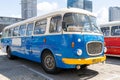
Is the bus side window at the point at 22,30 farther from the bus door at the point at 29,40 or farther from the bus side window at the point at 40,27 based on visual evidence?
the bus side window at the point at 40,27

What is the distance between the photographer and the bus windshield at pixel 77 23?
23.4ft

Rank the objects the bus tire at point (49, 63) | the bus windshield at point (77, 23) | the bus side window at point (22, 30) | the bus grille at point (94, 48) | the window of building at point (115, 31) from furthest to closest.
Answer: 1. the window of building at point (115, 31)
2. the bus side window at point (22, 30)
3. the bus tire at point (49, 63)
4. the bus grille at point (94, 48)
5. the bus windshield at point (77, 23)

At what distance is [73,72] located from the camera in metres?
8.17

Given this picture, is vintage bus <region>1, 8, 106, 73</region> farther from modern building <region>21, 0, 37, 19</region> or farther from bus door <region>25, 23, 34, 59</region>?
modern building <region>21, 0, 37, 19</region>

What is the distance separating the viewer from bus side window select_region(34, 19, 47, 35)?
8.35 m

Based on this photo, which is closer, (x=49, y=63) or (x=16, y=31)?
(x=49, y=63)

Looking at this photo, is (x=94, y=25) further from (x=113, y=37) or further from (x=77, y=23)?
(x=113, y=37)

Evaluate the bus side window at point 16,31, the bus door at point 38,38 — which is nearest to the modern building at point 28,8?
the bus side window at point 16,31

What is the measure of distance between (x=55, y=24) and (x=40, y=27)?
128 cm

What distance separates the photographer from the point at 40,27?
8727 millimetres

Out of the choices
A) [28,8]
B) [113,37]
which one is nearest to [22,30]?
[113,37]

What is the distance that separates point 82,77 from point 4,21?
5224 cm

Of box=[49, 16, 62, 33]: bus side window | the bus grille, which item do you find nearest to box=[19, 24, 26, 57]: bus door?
box=[49, 16, 62, 33]: bus side window

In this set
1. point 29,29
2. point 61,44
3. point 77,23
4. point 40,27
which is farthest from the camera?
point 29,29
